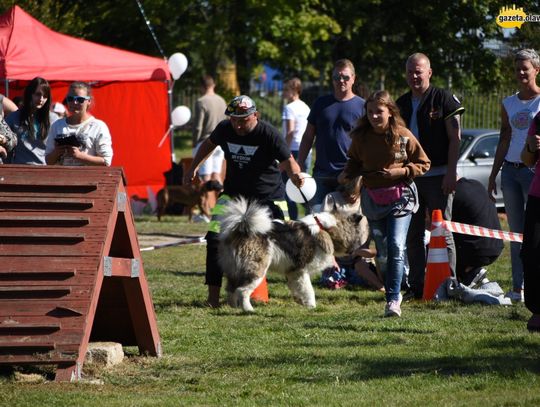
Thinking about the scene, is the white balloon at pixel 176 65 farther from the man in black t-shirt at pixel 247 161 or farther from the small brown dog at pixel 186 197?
the man in black t-shirt at pixel 247 161

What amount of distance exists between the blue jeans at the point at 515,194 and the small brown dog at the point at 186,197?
856 cm

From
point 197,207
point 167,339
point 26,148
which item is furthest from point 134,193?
point 167,339

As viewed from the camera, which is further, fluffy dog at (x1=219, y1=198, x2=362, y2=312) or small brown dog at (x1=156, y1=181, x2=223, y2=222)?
small brown dog at (x1=156, y1=181, x2=223, y2=222)

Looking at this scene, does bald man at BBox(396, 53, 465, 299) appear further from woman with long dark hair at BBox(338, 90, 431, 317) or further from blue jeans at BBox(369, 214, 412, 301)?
blue jeans at BBox(369, 214, 412, 301)

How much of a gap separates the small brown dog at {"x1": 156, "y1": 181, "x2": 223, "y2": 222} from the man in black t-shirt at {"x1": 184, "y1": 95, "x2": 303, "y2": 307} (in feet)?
26.2

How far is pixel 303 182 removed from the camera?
851 centimetres

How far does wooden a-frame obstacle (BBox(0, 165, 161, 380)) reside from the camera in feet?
18.0

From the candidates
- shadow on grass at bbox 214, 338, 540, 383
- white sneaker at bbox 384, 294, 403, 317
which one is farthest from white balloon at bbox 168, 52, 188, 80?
Result: shadow on grass at bbox 214, 338, 540, 383

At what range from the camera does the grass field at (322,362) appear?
5262mm

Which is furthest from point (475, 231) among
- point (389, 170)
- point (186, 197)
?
point (186, 197)

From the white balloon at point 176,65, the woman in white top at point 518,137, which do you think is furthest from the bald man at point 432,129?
the white balloon at point 176,65

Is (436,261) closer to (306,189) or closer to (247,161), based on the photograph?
(306,189)

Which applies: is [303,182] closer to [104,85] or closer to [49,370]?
[49,370]

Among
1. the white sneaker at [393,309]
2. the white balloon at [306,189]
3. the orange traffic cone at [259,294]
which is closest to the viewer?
the white sneaker at [393,309]
